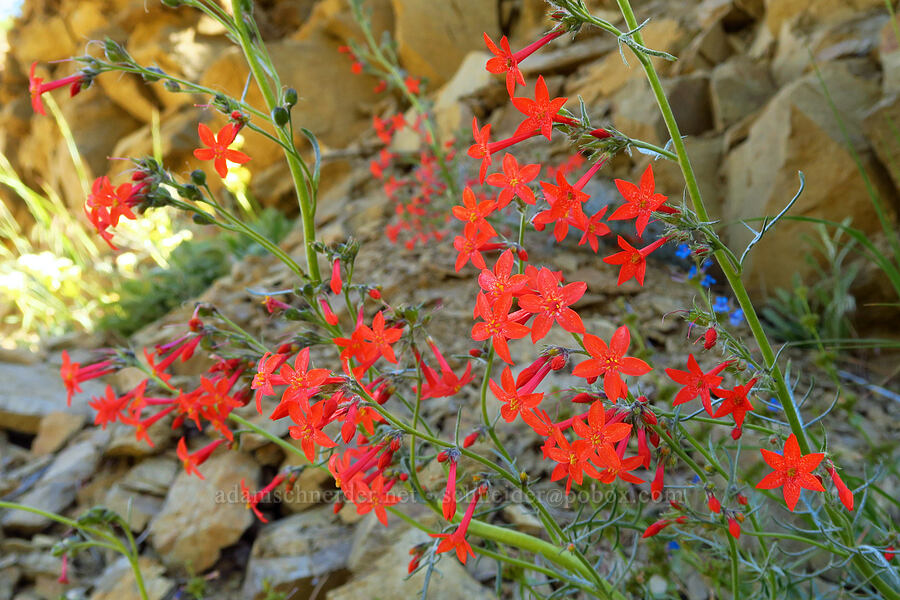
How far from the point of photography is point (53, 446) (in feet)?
10.4

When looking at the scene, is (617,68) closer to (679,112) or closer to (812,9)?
(679,112)

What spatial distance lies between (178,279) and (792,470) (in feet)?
16.6

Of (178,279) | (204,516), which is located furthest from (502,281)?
(178,279)

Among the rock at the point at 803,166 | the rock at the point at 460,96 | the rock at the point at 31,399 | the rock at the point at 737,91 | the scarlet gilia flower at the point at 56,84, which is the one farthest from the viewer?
the rock at the point at 460,96

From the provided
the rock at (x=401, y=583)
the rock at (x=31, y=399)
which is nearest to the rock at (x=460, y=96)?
the rock at (x=31, y=399)

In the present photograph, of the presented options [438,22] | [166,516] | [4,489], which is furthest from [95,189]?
[438,22]

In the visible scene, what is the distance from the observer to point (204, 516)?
244 cm

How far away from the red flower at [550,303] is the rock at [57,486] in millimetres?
2792

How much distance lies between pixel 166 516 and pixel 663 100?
2524 millimetres

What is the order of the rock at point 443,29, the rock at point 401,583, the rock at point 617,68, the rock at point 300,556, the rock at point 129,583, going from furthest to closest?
the rock at point 443,29 < the rock at point 617,68 < the rock at point 129,583 < the rock at point 300,556 < the rock at point 401,583

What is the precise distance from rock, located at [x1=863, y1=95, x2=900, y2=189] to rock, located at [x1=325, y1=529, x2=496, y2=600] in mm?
2766

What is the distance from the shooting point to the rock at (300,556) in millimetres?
2096

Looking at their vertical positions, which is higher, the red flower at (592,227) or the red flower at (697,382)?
the red flower at (592,227)

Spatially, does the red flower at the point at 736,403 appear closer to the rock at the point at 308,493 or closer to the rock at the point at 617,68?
the rock at the point at 308,493
